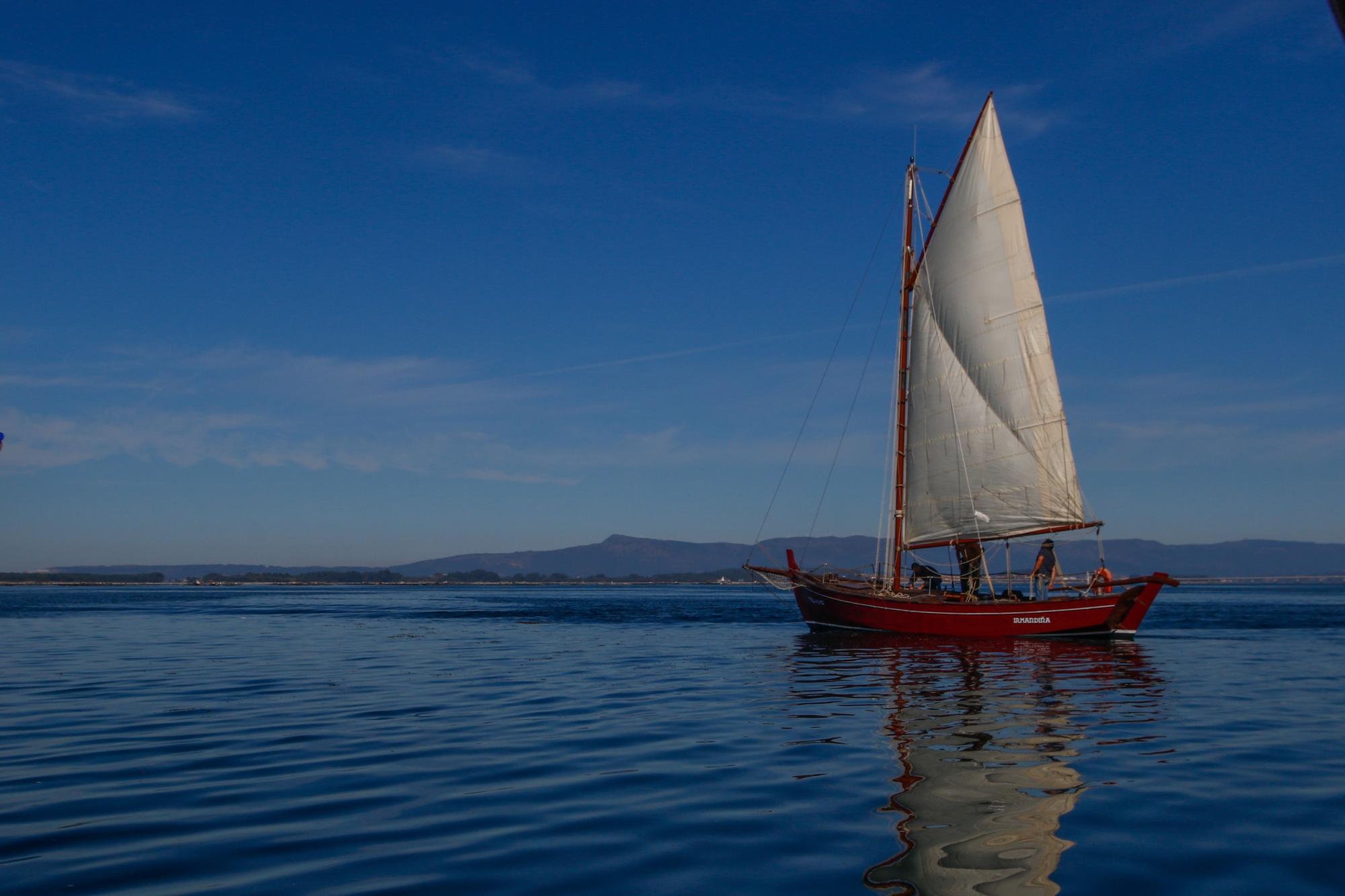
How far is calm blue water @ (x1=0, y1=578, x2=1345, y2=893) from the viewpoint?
29.5ft

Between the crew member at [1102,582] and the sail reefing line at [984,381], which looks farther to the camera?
the sail reefing line at [984,381]

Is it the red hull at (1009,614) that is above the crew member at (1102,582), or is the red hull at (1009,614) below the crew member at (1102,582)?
below

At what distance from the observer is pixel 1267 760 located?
1481cm

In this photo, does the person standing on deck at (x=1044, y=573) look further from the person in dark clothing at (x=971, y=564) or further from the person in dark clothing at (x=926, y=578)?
the person in dark clothing at (x=926, y=578)

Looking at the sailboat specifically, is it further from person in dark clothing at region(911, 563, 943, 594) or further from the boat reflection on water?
the boat reflection on water

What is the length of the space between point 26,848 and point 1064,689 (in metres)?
21.9

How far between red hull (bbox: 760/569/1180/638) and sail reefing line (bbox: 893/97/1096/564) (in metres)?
4.31

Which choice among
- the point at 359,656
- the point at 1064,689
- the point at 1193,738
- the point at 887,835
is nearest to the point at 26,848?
the point at 887,835

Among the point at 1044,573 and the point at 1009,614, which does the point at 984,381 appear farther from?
the point at 1009,614

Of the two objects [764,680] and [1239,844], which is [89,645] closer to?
[764,680]

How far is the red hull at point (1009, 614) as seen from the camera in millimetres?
42969

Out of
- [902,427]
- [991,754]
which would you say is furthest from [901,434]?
[991,754]

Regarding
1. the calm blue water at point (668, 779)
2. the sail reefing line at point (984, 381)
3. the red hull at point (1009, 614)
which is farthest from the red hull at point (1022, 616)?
the calm blue water at point (668, 779)

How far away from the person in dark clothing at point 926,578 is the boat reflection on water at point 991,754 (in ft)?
47.7
